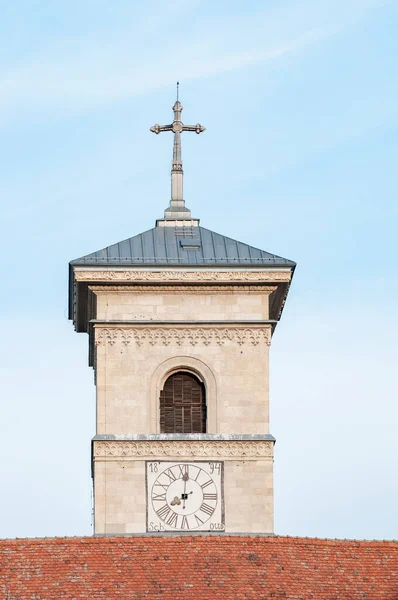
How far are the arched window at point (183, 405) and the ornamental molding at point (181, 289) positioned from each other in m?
1.81

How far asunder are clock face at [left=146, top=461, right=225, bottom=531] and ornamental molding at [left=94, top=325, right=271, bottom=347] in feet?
8.95

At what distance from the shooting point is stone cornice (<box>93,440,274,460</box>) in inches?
1897

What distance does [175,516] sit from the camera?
47656 millimetres

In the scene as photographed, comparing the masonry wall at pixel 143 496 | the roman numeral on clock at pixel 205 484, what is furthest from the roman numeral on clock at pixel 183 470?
the roman numeral on clock at pixel 205 484

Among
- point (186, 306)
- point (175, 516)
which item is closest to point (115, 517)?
point (175, 516)

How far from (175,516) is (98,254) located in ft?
20.2

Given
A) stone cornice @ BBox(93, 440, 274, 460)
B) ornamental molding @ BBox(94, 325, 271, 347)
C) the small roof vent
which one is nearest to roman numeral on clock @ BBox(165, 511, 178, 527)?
stone cornice @ BBox(93, 440, 274, 460)

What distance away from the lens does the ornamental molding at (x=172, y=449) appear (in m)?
48.2

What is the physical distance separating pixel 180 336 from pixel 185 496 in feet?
Result: 11.7

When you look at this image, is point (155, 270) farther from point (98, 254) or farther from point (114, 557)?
point (114, 557)

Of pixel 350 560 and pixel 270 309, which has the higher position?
pixel 270 309

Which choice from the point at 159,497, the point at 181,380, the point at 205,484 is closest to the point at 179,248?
the point at 181,380

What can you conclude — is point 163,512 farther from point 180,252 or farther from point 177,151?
point 177,151

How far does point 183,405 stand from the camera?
49125 mm
